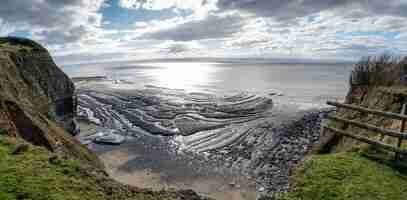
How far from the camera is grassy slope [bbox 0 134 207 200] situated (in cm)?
579

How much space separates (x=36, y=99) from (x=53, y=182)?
1470 cm

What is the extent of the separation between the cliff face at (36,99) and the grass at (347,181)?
10.8 m

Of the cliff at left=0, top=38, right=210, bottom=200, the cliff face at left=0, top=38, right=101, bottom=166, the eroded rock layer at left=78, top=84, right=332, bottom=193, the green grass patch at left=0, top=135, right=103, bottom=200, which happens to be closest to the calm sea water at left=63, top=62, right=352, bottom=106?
the eroded rock layer at left=78, top=84, right=332, bottom=193

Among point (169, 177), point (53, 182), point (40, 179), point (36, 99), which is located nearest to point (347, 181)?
point (53, 182)

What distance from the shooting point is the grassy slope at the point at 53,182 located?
5.79 meters

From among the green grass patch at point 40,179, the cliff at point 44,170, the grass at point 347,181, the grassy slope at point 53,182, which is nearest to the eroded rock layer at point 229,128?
the grass at point 347,181

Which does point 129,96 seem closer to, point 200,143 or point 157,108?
point 157,108

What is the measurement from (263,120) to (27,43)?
86.6ft

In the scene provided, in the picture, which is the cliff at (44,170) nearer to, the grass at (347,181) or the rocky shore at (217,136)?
the grass at (347,181)

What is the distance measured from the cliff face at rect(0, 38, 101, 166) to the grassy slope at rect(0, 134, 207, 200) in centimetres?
291

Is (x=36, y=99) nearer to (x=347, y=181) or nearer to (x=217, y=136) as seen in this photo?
(x=217, y=136)

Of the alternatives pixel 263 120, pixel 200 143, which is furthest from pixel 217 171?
pixel 263 120

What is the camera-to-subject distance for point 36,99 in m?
18.0

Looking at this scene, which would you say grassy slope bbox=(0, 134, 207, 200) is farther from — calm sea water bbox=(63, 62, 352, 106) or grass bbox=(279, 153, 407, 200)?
calm sea water bbox=(63, 62, 352, 106)
